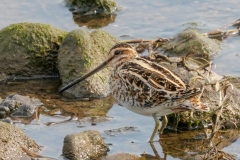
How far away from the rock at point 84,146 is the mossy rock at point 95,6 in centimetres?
550

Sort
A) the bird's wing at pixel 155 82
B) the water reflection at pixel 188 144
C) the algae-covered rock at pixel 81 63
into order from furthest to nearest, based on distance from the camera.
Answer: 1. the algae-covered rock at pixel 81 63
2. the water reflection at pixel 188 144
3. the bird's wing at pixel 155 82

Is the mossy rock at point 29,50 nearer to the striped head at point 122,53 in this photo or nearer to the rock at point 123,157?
the striped head at point 122,53

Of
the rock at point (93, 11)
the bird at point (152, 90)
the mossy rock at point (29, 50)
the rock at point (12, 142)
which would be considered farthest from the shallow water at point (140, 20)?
the rock at point (12, 142)

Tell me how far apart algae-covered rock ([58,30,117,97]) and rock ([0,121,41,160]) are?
180 cm

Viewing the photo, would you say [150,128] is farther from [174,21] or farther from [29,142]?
[174,21]

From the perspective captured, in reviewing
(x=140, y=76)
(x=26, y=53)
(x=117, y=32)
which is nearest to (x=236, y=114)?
(x=140, y=76)

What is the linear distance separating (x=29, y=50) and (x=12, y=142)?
2.68 m

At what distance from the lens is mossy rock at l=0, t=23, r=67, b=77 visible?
9.41 m

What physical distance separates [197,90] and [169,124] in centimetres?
105

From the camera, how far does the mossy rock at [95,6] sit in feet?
40.5

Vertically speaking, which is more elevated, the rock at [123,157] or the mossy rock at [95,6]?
the mossy rock at [95,6]

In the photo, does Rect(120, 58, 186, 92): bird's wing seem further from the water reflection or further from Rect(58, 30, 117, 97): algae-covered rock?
Rect(58, 30, 117, 97): algae-covered rock

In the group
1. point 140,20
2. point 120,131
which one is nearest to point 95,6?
point 140,20

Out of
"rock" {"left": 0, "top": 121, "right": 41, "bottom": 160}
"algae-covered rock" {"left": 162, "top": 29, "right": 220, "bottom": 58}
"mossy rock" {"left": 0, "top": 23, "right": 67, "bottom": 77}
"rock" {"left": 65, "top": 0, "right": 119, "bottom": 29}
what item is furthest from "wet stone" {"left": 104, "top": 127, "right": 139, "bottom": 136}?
"rock" {"left": 65, "top": 0, "right": 119, "bottom": 29}
